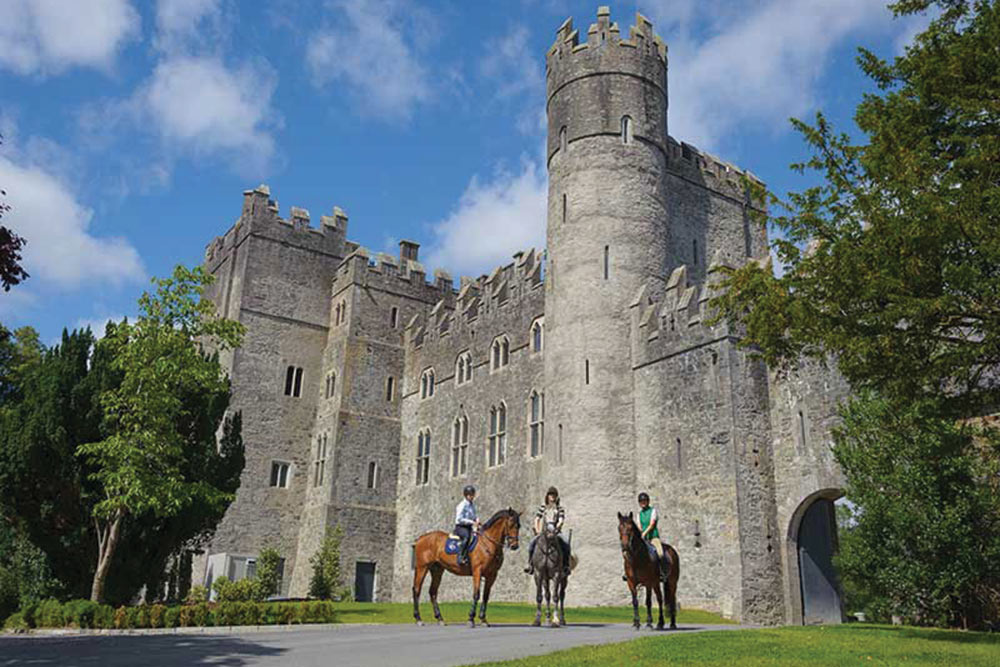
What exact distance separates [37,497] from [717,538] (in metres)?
16.4

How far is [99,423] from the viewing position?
1994 centimetres

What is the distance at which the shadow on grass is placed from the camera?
1006 cm

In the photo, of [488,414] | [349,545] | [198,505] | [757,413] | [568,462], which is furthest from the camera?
[349,545]

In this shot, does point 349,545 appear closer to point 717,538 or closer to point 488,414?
point 488,414

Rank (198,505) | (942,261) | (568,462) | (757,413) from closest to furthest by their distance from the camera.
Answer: (942,261) < (198,505) < (757,413) < (568,462)

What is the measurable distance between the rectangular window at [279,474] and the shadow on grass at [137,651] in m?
23.2

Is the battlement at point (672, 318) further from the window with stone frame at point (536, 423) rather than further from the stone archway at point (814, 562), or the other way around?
the stone archway at point (814, 562)

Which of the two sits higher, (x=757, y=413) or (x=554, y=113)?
(x=554, y=113)

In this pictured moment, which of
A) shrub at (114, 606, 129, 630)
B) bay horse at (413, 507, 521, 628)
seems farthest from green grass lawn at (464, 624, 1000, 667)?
shrub at (114, 606, 129, 630)

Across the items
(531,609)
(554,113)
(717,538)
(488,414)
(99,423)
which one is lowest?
(531,609)

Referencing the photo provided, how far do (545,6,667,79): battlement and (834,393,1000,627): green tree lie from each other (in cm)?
1581

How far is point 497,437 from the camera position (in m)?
31.7

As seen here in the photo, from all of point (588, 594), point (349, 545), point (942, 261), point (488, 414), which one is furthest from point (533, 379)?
point (942, 261)

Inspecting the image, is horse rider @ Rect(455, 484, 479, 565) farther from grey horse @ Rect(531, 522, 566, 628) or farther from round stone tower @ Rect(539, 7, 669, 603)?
round stone tower @ Rect(539, 7, 669, 603)
